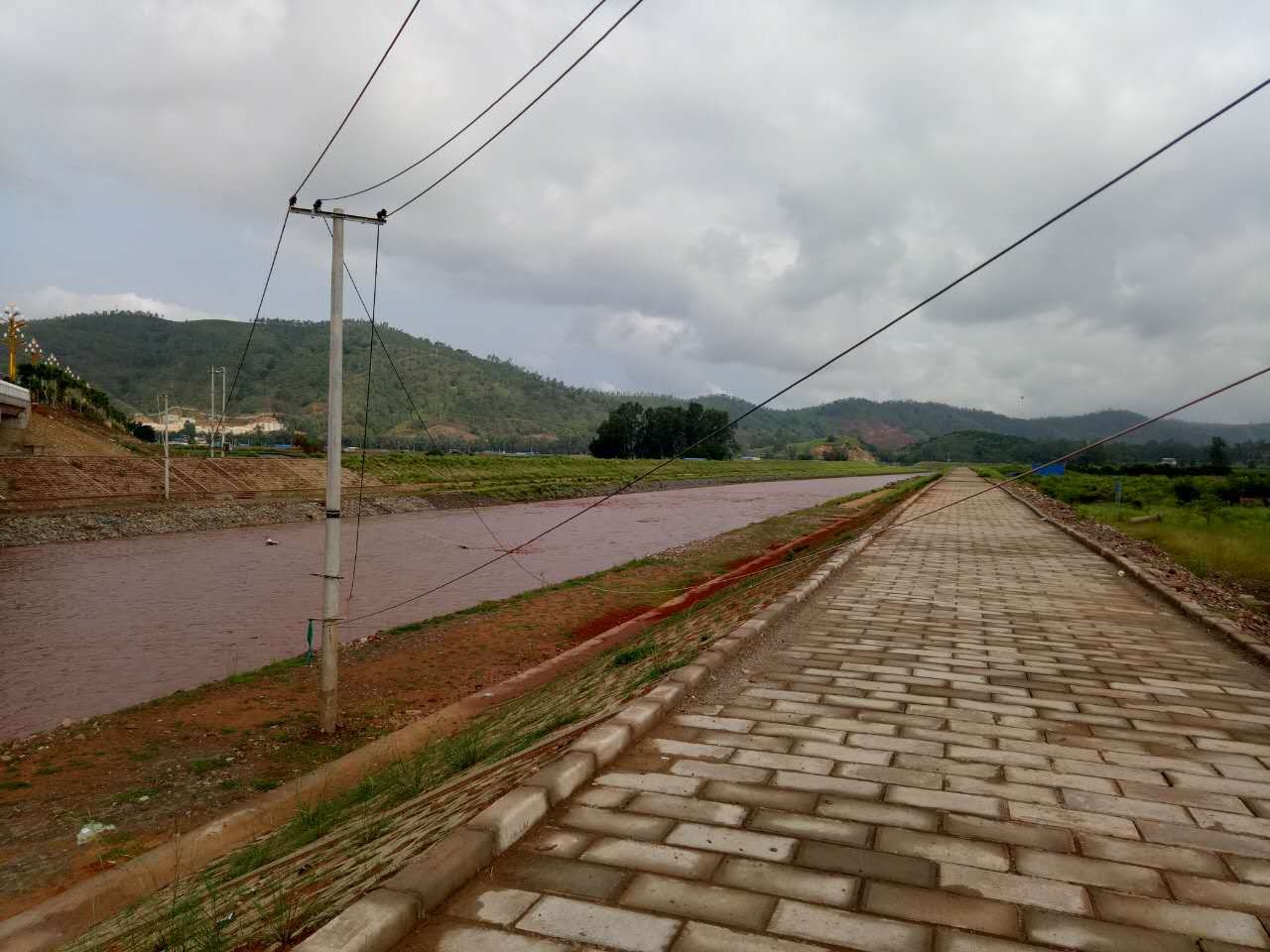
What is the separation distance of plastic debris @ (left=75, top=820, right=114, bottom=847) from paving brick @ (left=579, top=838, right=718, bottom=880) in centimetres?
483

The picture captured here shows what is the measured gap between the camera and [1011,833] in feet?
10.2

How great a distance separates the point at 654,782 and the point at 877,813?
37.0 inches

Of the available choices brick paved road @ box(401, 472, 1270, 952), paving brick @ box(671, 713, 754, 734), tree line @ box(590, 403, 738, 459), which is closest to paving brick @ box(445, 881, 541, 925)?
brick paved road @ box(401, 472, 1270, 952)

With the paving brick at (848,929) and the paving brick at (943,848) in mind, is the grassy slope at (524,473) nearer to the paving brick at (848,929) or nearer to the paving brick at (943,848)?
the paving brick at (943,848)

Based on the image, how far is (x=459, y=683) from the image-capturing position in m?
9.81

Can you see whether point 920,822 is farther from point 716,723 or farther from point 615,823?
point 716,723

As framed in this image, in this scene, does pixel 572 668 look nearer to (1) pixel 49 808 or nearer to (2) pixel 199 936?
(1) pixel 49 808

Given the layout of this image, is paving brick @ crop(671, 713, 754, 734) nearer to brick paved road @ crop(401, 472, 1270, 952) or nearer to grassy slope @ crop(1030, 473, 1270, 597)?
brick paved road @ crop(401, 472, 1270, 952)

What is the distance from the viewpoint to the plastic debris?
19.0ft

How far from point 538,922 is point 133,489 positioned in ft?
122

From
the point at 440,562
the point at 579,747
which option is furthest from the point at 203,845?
the point at 440,562

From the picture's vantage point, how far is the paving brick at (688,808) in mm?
3211

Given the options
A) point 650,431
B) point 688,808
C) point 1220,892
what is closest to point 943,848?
point 1220,892

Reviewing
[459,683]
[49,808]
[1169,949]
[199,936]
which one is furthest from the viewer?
[459,683]
